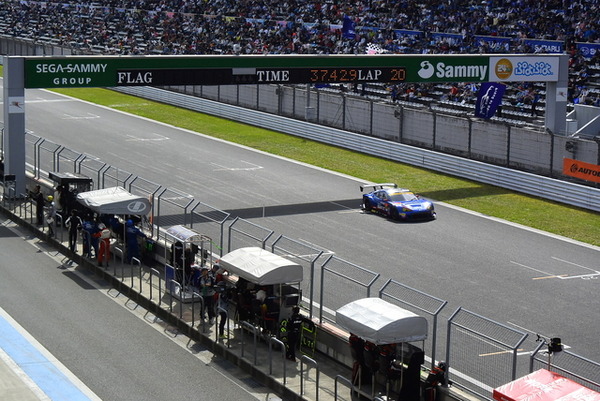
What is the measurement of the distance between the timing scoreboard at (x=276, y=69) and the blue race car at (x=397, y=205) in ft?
20.3

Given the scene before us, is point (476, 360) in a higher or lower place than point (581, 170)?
lower

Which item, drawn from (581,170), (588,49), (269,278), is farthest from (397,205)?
Result: (588,49)

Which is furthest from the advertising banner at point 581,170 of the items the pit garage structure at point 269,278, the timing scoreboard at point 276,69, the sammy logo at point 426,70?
the pit garage structure at point 269,278

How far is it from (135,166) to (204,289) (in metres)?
19.9

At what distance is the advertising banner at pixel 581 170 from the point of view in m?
35.9

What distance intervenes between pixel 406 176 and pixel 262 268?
70.3 ft

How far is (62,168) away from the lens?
Answer: 38188mm

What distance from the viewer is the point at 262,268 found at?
19531 mm

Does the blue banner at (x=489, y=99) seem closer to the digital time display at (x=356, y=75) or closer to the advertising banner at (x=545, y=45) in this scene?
the digital time display at (x=356, y=75)

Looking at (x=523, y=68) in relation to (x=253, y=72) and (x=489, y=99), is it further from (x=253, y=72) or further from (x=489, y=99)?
(x=253, y=72)

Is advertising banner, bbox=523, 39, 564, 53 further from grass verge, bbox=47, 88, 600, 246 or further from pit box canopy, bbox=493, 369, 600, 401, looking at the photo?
pit box canopy, bbox=493, 369, 600, 401

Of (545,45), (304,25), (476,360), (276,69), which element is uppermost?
(304,25)

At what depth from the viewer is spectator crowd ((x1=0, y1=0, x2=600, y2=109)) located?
52.4 m

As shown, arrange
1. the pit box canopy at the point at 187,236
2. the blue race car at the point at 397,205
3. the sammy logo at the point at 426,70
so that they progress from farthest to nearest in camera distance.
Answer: the sammy logo at the point at 426,70 < the blue race car at the point at 397,205 < the pit box canopy at the point at 187,236
